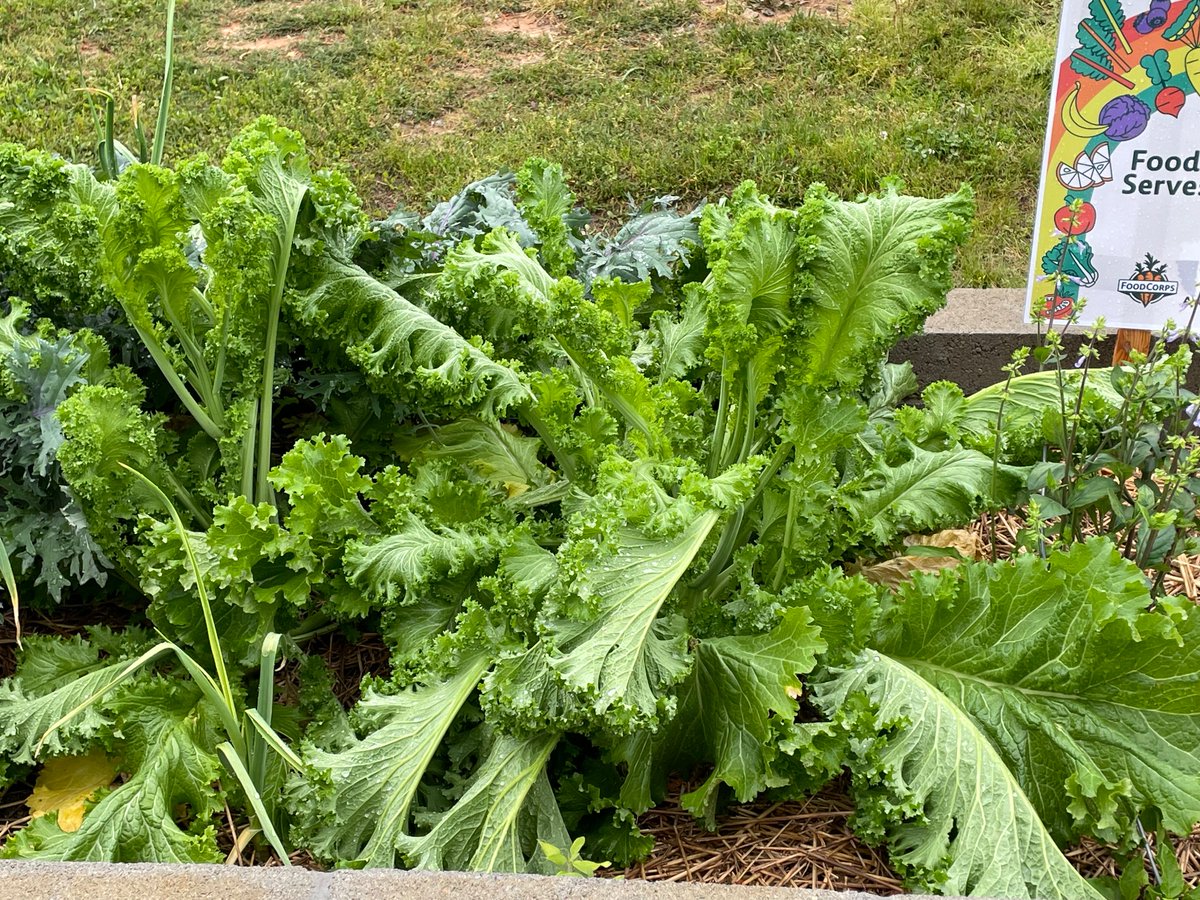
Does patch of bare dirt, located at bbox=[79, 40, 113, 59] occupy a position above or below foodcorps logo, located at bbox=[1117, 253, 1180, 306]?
above

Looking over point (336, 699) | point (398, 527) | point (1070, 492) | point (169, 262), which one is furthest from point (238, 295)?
point (1070, 492)

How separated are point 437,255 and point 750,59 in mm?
3588

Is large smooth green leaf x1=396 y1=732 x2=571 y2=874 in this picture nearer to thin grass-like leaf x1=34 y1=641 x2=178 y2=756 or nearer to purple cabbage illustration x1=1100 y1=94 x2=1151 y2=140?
thin grass-like leaf x1=34 y1=641 x2=178 y2=756

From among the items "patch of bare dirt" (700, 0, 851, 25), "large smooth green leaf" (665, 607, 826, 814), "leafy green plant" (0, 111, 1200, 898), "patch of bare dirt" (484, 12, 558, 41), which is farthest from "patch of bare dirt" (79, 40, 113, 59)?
"large smooth green leaf" (665, 607, 826, 814)

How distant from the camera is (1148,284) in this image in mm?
3004

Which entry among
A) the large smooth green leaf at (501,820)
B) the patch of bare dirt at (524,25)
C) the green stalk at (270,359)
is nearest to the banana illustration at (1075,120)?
the green stalk at (270,359)

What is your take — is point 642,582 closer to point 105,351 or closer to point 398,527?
point 398,527

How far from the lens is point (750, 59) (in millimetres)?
6121

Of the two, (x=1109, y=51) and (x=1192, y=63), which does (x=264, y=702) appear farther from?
(x=1192, y=63)

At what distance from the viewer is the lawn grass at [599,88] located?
5211 millimetres

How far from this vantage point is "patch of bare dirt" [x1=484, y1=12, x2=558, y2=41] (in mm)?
6613

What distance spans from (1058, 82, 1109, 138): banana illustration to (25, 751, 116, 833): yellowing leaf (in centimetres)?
278

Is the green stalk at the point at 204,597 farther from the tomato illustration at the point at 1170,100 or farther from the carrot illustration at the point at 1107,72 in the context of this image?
the tomato illustration at the point at 1170,100

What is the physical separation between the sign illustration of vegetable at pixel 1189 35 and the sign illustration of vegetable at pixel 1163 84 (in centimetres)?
4
